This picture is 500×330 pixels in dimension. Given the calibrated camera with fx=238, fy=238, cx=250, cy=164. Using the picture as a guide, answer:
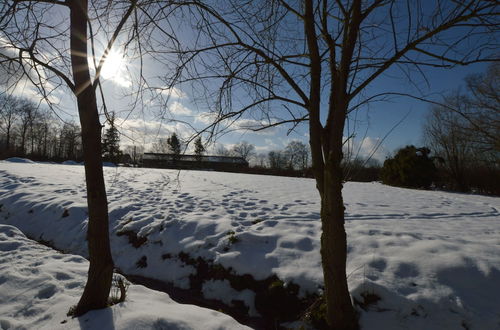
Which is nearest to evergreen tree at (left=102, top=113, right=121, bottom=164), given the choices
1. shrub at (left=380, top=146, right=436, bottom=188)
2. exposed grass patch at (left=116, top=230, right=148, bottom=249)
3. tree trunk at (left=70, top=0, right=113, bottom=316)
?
tree trunk at (left=70, top=0, right=113, bottom=316)

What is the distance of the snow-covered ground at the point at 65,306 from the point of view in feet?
7.32

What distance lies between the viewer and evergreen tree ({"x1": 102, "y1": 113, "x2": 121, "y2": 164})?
2.63 metres

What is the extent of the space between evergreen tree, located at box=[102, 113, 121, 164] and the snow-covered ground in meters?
1.65

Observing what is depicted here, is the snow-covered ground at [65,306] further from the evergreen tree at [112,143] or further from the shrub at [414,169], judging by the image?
the shrub at [414,169]

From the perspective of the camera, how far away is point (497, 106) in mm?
13867

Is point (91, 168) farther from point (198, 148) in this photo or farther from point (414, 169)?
point (414, 169)

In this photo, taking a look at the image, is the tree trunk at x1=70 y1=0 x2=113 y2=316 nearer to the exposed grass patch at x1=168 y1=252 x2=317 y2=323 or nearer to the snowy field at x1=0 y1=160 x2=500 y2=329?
the snowy field at x1=0 y1=160 x2=500 y2=329

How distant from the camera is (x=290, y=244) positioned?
4137 mm

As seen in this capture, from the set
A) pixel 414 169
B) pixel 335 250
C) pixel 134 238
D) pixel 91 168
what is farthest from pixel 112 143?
pixel 414 169

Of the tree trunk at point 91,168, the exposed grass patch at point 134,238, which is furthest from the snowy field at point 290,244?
the tree trunk at point 91,168

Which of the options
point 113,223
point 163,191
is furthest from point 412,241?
point 163,191

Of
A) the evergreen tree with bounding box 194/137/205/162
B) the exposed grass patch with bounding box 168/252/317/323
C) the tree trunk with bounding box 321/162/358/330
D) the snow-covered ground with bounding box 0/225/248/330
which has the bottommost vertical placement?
the exposed grass patch with bounding box 168/252/317/323

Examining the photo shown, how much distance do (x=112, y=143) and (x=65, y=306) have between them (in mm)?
1969

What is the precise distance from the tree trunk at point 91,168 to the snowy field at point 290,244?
0.36m
